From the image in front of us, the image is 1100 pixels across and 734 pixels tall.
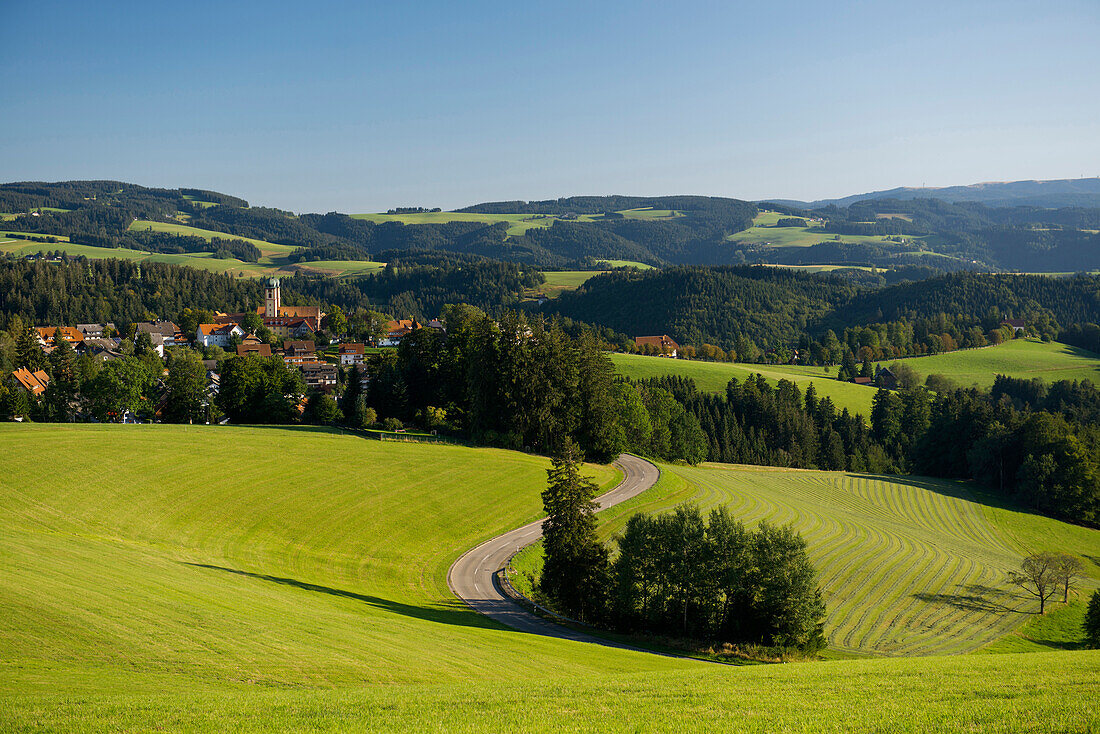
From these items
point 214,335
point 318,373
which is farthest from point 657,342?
point 214,335

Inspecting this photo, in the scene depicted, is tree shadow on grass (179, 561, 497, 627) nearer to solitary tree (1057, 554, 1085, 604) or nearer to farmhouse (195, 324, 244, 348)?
solitary tree (1057, 554, 1085, 604)

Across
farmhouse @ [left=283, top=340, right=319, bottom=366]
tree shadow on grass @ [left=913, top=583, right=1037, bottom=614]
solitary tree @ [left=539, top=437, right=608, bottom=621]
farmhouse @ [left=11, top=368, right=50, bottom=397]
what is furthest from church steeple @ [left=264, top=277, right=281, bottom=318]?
tree shadow on grass @ [left=913, top=583, right=1037, bottom=614]

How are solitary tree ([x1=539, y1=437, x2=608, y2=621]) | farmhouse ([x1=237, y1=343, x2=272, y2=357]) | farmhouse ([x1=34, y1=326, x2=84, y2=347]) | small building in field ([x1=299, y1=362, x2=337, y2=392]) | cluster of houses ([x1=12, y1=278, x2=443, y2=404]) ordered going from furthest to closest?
farmhouse ([x1=34, y1=326, x2=84, y2=347]) < farmhouse ([x1=237, y1=343, x2=272, y2=357]) < cluster of houses ([x1=12, y1=278, x2=443, y2=404]) < small building in field ([x1=299, y1=362, x2=337, y2=392]) < solitary tree ([x1=539, y1=437, x2=608, y2=621])

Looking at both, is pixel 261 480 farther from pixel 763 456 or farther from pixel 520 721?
pixel 763 456

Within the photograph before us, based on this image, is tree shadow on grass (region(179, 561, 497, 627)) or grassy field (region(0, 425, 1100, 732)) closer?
grassy field (region(0, 425, 1100, 732))

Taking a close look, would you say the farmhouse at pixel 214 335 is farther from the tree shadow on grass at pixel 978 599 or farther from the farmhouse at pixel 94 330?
the tree shadow on grass at pixel 978 599

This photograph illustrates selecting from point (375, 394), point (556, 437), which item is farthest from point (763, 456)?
point (375, 394)

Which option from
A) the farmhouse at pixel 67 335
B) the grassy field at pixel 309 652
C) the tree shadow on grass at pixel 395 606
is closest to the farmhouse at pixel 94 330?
the farmhouse at pixel 67 335
